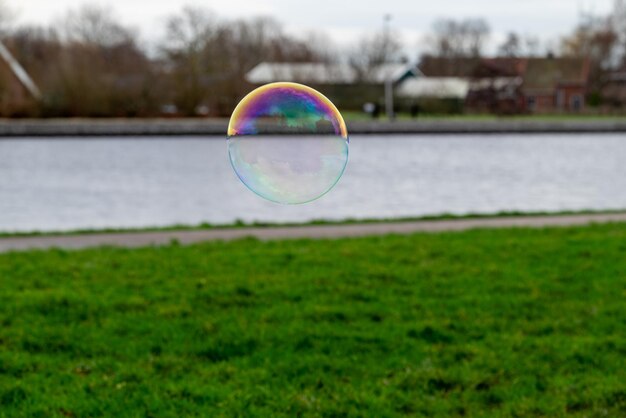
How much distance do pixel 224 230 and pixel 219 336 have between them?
714cm

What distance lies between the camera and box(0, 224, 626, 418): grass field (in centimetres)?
578

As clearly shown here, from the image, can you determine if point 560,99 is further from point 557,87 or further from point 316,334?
point 316,334

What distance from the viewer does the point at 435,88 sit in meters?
86.1

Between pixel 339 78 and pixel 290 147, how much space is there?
7461 centimetres

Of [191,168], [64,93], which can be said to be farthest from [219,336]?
[64,93]

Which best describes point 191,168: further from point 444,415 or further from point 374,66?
point 374,66

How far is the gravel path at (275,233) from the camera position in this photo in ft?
41.5

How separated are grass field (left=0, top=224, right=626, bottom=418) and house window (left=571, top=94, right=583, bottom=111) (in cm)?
8746

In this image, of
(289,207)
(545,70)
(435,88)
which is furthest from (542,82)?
(289,207)

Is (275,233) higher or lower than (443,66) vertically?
lower

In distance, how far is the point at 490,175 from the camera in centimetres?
3619

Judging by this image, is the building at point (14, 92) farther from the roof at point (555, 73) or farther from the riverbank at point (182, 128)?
the roof at point (555, 73)

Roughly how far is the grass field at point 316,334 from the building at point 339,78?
66.0m

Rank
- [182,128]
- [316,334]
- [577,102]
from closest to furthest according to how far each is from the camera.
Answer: [316,334]
[182,128]
[577,102]
